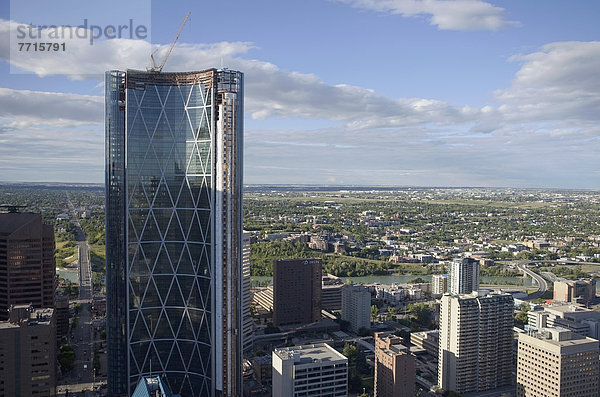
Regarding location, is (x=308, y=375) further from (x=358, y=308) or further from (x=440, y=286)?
(x=440, y=286)

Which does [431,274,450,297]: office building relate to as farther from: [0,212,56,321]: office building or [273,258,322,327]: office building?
[0,212,56,321]: office building

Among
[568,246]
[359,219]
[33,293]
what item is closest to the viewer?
[33,293]

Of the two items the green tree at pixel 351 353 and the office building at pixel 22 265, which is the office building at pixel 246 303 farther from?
the office building at pixel 22 265

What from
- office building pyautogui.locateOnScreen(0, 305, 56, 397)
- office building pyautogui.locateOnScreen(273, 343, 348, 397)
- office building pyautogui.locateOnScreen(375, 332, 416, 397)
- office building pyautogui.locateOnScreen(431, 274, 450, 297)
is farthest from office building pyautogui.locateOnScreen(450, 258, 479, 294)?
office building pyautogui.locateOnScreen(0, 305, 56, 397)

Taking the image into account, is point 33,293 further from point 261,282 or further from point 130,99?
point 261,282

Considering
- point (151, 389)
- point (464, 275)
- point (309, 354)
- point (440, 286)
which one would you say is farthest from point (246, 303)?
point (440, 286)

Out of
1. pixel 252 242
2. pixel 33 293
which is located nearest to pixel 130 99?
pixel 33 293
